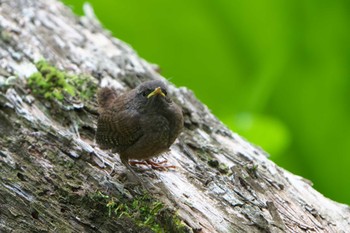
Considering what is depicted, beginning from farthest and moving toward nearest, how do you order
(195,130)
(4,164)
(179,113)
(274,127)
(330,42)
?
1. (330,42)
2. (274,127)
3. (195,130)
4. (179,113)
5. (4,164)

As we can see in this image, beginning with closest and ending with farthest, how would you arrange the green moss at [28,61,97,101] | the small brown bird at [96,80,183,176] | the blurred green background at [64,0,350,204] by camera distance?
the small brown bird at [96,80,183,176] → the green moss at [28,61,97,101] → the blurred green background at [64,0,350,204]

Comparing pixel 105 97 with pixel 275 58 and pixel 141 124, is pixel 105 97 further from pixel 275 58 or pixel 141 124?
pixel 275 58

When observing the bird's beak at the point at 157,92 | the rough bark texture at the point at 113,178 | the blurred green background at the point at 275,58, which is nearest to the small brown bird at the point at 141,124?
the bird's beak at the point at 157,92

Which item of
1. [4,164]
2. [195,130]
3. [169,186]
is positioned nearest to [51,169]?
[4,164]

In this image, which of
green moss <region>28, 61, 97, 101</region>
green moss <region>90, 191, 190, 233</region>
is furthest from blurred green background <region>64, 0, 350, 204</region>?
green moss <region>90, 191, 190, 233</region>

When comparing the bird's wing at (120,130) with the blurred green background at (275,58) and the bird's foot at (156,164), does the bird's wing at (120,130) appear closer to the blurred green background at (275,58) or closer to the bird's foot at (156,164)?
the bird's foot at (156,164)

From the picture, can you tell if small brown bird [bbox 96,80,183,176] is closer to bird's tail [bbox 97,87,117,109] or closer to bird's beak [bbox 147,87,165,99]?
bird's beak [bbox 147,87,165,99]

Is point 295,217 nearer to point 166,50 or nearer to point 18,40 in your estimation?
point 18,40
